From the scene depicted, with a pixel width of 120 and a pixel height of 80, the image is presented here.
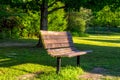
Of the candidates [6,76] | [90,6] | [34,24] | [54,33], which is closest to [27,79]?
[6,76]

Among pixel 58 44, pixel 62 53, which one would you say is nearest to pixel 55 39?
pixel 58 44

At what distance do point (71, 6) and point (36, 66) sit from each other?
924 centimetres

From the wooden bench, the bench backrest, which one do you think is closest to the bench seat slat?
the wooden bench

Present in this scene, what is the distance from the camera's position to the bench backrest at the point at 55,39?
10.1m

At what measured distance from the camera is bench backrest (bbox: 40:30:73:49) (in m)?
10.1

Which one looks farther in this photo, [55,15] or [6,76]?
[55,15]

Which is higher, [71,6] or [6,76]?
[71,6]

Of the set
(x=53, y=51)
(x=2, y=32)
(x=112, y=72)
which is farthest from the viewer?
(x=2, y=32)

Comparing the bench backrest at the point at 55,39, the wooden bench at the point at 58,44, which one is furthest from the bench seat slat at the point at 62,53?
the bench backrest at the point at 55,39

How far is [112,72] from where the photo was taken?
11.4m

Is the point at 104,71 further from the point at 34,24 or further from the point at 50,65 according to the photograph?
the point at 34,24

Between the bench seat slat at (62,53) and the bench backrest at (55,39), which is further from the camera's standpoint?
the bench backrest at (55,39)

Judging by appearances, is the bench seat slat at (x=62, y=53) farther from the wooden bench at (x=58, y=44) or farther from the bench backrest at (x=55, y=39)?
the bench backrest at (x=55, y=39)

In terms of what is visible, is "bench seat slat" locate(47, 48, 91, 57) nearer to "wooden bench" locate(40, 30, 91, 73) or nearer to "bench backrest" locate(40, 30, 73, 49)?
"wooden bench" locate(40, 30, 91, 73)
